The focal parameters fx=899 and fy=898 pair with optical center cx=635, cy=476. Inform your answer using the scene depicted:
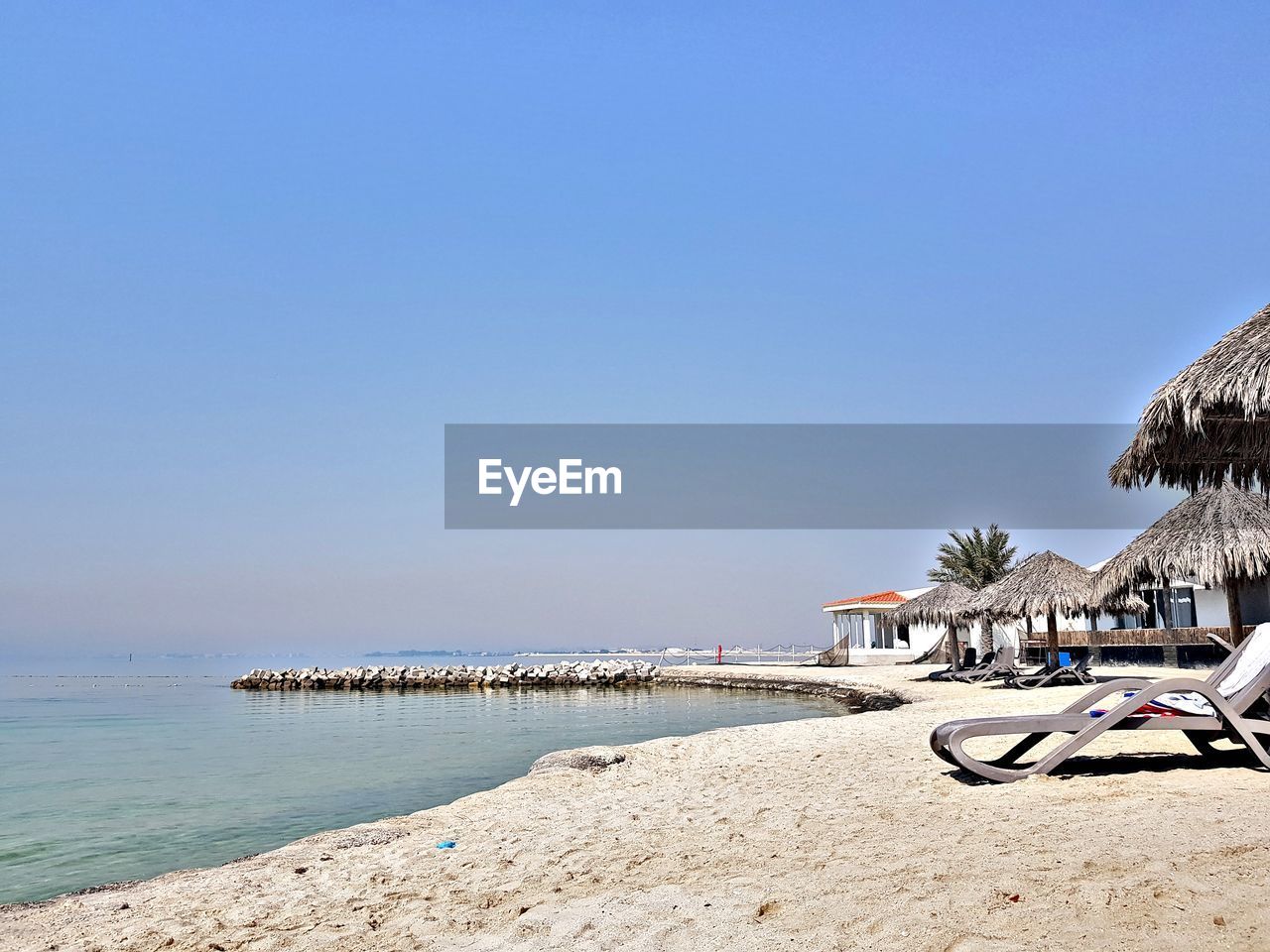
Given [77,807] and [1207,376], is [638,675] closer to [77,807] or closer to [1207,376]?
[77,807]

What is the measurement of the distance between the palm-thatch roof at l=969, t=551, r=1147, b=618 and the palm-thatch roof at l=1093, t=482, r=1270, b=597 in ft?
5.86

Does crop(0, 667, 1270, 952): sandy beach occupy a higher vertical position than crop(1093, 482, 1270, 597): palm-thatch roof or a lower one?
lower

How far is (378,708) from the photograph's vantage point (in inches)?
1117

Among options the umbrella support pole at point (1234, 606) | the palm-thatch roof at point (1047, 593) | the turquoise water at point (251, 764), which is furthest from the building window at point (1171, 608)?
the turquoise water at point (251, 764)

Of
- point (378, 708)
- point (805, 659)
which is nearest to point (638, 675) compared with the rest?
point (805, 659)

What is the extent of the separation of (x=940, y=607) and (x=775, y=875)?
21947 millimetres

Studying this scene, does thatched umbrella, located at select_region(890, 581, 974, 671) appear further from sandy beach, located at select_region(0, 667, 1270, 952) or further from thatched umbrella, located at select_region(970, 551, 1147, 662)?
sandy beach, located at select_region(0, 667, 1270, 952)

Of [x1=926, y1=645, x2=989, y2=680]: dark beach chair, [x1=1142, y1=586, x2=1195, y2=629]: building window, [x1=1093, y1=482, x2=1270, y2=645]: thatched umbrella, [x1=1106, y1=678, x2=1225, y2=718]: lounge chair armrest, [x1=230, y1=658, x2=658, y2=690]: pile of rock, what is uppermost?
[x1=1093, y1=482, x2=1270, y2=645]: thatched umbrella

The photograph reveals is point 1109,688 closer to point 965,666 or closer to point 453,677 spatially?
point 965,666

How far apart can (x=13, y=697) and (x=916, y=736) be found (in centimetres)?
4808

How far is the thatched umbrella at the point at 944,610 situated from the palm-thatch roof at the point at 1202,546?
6.53 m

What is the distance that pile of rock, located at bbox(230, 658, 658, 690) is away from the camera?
136 feet

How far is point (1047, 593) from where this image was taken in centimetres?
1988

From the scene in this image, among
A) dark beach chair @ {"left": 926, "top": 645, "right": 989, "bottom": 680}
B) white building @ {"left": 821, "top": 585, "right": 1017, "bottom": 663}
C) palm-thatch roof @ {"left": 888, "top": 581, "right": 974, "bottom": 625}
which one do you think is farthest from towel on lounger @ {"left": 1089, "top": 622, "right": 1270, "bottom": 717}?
white building @ {"left": 821, "top": 585, "right": 1017, "bottom": 663}
